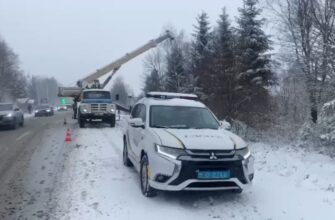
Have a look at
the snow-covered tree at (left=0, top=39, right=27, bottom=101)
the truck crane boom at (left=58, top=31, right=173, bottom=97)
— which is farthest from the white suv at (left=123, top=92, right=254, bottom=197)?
the snow-covered tree at (left=0, top=39, right=27, bottom=101)

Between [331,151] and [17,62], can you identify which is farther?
[17,62]

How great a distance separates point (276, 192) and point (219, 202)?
1.12m

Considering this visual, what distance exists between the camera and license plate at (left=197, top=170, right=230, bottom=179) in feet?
23.5

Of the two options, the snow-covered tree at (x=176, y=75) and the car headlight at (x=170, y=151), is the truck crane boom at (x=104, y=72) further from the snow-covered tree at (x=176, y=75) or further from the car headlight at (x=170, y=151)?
the car headlight at (x=170, y=151)

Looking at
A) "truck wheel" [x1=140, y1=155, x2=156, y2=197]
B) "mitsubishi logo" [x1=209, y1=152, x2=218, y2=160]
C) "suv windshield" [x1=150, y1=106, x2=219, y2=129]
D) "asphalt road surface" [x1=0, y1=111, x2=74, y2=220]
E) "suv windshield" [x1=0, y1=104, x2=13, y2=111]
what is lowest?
"asphalt road surface" [x1=0, y1=111, x2=74, y2=220]

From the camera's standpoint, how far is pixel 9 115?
26.3m

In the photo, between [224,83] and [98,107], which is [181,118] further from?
[98,107]

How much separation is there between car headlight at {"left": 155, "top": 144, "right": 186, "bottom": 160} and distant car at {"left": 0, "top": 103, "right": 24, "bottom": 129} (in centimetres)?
2069

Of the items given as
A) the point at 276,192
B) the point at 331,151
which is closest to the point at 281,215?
the point at 276,192

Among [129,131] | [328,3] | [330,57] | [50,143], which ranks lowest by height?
[50,143]

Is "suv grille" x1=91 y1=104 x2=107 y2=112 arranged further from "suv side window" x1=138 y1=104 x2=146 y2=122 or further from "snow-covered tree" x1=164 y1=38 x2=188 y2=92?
"snow-covered tree" x1=164 y1=38 x2=188 y2=92

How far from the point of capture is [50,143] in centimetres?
1709

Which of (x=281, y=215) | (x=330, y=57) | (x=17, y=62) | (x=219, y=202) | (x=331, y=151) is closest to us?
(x=281, y=215)

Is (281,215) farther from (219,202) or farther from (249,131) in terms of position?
(249,131)
